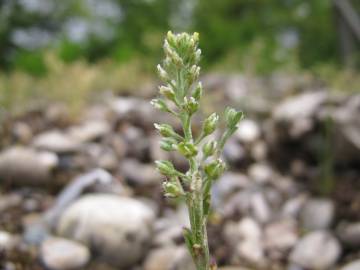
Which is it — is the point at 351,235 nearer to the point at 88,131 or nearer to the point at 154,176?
the point at 154,176

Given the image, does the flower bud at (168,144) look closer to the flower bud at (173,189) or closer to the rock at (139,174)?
the flower bud at (173,189)

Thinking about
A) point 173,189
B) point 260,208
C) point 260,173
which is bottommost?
point 173,189

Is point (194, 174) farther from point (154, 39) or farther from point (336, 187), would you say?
point (154, 39)

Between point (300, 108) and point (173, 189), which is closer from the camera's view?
point (173, 189)

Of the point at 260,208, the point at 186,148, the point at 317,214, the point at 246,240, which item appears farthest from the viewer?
the point at 260,208

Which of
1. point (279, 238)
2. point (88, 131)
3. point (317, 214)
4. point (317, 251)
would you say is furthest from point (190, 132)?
point (88, 131)

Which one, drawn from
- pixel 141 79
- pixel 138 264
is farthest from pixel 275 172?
pixel 141 79

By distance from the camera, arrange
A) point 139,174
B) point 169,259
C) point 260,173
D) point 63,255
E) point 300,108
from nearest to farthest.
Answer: point 63,255 < point 169,259 < point 139,174 < point 260,173 < point 300,108
